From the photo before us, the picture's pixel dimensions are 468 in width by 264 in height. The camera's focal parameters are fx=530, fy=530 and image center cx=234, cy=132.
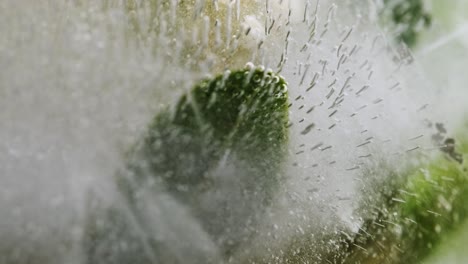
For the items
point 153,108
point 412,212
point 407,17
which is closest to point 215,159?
point 153,108

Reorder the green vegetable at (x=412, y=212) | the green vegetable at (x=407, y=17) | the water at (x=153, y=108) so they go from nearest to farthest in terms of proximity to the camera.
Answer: the water at (x=153, y=108)
the green vegetable at (x=412, y=212)
the green vegetable at (x=407, y=17)

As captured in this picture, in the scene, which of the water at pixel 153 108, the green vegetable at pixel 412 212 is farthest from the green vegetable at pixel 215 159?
the green vegetable at pixel 412 212

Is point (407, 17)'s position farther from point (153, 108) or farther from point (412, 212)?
point (153, 108)

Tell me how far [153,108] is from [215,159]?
117mm

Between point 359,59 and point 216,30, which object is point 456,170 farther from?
point 216,30

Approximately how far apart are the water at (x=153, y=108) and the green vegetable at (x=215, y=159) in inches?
0.6

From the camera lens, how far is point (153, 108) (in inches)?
30.4

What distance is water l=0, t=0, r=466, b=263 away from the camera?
0.70 m

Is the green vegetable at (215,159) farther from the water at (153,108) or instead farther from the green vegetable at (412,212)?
the green vegetable at (412,212)

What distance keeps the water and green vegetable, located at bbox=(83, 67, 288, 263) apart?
0.01m

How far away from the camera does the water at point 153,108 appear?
70 centimetres

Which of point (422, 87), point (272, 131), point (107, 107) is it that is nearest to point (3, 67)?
point (107, 107)

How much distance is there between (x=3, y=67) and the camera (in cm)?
74

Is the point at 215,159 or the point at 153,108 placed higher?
the point at 153,108
